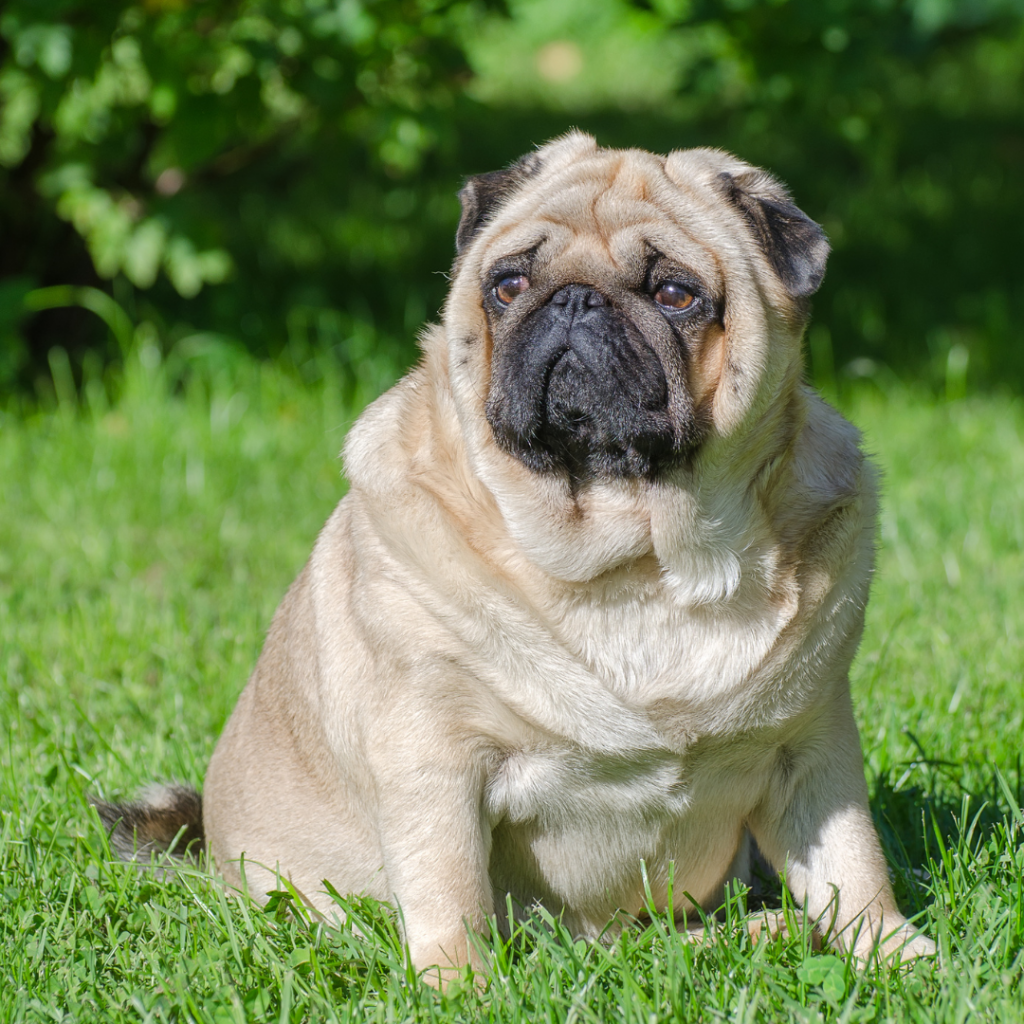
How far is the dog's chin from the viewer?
8.23 feet

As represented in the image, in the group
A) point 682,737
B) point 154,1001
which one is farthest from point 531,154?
point 154,1001

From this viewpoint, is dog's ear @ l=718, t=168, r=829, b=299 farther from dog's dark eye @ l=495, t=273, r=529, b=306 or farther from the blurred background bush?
the blurred background bush

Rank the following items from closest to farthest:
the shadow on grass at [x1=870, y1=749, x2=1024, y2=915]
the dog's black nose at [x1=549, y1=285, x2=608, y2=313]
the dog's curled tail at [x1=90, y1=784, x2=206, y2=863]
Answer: the dog's black nose at [x1=549, y1=285, x2=608, y2=313], the shadow on grass at [x1=870, y1=749, x2=1024, y2=915], the dog's curled tail at [x1=90, y1=784, x2=206, y2=863]

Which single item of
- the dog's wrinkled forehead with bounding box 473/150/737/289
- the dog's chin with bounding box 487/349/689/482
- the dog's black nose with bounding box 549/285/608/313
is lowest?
the dog's chin with bounding box 487/349/689/482

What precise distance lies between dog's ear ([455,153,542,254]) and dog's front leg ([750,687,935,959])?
4.23 ft

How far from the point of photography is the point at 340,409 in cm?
637

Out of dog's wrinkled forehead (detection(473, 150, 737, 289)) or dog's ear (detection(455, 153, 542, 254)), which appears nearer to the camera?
dog's wrinkled forehead (detection(473, 150, 737, 289))

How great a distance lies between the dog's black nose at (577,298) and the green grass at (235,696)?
4.05ft

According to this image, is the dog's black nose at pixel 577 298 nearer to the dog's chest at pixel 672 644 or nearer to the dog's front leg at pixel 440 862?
the dog's chest at pixel 672 644

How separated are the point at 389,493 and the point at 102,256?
14.0 ft

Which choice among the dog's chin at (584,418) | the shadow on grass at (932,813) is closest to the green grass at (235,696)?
the shadow on grass at (932,813)

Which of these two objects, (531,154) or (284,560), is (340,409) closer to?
(284,560)

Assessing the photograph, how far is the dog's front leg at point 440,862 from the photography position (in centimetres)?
242

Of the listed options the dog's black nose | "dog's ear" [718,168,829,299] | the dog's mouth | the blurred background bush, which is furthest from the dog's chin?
the blurred background bush
